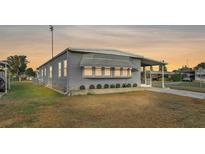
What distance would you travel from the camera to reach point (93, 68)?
14.5 metres

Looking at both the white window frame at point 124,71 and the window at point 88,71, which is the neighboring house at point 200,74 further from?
the window at point 88,71

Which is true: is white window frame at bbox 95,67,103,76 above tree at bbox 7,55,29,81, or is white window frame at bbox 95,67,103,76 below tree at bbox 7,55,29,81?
below

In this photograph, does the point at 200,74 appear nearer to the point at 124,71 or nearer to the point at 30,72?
the point at 124,71

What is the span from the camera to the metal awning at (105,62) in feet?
45.5

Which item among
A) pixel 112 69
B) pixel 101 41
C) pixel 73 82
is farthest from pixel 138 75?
pixel 73 82

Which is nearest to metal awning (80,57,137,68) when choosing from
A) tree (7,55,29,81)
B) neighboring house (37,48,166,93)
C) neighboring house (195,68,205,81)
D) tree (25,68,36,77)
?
neighboring house (37,48,166,93)

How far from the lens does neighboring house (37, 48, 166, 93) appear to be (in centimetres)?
1369

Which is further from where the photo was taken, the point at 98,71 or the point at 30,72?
the point at 30,72

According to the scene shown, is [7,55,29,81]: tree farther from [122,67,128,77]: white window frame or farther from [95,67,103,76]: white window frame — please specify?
[122,67,128,77]: white window frame

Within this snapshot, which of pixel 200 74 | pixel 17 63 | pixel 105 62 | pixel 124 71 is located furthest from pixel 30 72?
pixel 200 74

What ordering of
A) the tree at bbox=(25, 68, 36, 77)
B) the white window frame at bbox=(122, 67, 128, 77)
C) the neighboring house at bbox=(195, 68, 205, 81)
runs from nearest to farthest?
1. the white window frame at bbox=(122, 67, 128, 77)
2. the tree at bbox=(25, 68, 36, 77)
3. the neighboring house at bbox=(195, 68, 205, 81)

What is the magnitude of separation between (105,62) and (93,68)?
3.84 ft

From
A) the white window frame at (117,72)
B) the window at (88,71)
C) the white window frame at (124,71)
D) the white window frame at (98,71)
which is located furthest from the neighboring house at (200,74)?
the window at (88,71)
